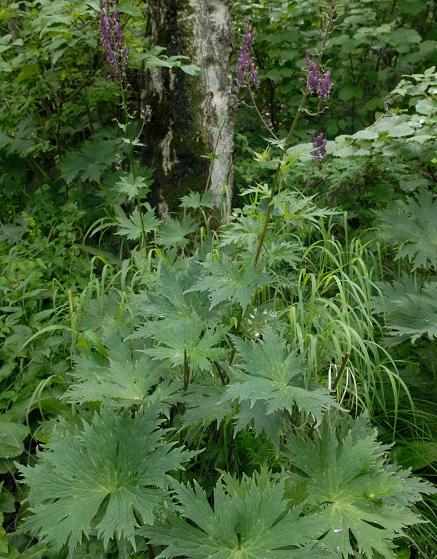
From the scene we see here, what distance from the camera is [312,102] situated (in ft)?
16.4

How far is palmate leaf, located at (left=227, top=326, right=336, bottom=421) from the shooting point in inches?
56.6

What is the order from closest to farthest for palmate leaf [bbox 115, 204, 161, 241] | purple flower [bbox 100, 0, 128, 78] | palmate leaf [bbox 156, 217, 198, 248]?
purple flower [bbox 100, 0, 128, 78] < palmate leaf [bbox 115, 204, 161, 241] < palmate leaf [bbox 156, 217, 198, 248]

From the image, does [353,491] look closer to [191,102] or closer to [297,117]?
[297,117]

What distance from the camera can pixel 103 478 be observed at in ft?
4.66

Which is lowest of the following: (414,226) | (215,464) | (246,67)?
(215,464)

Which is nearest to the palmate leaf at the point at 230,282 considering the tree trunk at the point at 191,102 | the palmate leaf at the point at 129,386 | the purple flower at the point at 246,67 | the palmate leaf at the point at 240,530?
the palmate leaf at the point at 129,386

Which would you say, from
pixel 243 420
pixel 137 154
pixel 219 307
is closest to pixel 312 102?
pixel 137 154

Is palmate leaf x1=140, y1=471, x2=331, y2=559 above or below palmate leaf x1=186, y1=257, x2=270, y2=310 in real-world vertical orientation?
below

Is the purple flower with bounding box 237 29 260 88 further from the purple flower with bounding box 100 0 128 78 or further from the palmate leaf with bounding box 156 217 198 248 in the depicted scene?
the palmate leaf with bounding box 156 217 198 248

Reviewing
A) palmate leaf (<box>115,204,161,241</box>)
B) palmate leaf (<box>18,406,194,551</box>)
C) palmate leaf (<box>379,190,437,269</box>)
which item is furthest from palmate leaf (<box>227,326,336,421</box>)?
palmate leaf (<box>115,204,161,241</box>)

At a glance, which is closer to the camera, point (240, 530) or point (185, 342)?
point (240, 530)

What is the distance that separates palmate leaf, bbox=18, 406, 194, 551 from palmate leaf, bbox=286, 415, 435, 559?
14.7 inches

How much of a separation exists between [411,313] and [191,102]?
1908mm

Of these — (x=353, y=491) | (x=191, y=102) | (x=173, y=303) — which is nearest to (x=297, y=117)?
(x=173, y=303)
